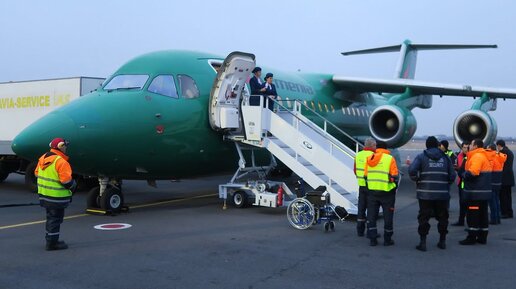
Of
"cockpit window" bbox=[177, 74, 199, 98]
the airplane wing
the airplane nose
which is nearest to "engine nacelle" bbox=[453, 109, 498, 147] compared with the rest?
the airplane wing

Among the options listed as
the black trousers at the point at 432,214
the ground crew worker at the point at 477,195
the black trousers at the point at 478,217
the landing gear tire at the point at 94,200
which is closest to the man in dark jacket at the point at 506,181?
the ground crew worker at the point at 477,195

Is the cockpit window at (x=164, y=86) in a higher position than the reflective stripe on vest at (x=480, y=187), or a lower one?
higher

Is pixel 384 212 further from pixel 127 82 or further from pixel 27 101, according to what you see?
pixel 27 101

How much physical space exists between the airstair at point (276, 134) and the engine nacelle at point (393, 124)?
4032 millimetres

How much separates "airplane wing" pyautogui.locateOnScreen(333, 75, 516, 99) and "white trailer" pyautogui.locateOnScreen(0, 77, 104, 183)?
25.2ft

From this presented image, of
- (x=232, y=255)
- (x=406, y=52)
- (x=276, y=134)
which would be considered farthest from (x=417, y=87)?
(x=232, y=255)

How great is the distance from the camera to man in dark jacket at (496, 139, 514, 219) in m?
10.2

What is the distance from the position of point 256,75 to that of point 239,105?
2.96 ft

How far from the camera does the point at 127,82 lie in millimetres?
9977

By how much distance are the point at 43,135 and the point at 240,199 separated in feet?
14.0

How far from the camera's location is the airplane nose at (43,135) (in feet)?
28.0

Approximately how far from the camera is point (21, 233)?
8078mm

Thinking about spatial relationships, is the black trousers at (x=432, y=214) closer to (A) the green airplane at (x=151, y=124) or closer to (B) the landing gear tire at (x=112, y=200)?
(A) the green airplane at (x=151, y=124)

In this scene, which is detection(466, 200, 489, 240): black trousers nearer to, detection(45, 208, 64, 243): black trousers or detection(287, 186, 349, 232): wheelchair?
detection(287, 186, 349, 232): wheelchair
